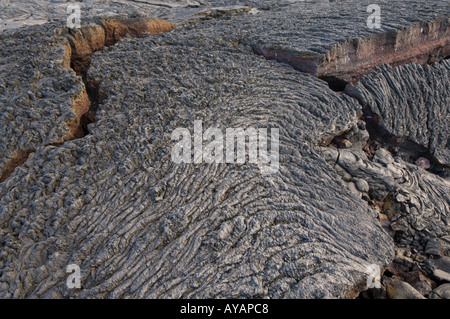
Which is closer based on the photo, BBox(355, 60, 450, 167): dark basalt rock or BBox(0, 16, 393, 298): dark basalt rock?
BBox(0, 16, 393, 298): dark basalt rock

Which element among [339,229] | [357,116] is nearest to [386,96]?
[357,116]

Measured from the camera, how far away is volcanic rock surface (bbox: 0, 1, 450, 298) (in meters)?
2.38

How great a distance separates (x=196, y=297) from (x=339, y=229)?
1258mm

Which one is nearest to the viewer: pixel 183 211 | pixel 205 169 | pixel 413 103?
pixel 183 211

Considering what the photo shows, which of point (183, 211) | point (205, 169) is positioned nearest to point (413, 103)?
point (205, 169)

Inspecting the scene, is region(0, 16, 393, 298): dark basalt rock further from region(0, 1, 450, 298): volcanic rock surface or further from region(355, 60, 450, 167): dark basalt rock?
region(355, 60, 450, 167): dark basalt rock

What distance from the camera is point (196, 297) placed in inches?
87.2

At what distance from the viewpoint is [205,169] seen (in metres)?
2.97

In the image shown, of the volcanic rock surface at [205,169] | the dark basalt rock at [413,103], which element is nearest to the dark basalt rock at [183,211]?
the volcanic rock surface at [205,169]

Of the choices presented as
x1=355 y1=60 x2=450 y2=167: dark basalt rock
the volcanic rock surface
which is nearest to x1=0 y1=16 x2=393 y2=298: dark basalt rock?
the volcanic rock surface

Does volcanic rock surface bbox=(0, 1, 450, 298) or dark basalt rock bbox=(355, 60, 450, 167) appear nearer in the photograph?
volcanic rock surface bbox=(0, 1, 450, 298)

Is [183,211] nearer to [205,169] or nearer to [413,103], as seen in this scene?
[205,169]

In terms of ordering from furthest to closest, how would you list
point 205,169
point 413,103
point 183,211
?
point 413,103 → point 205,169 → point 183,211

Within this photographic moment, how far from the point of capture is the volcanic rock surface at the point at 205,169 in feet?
7.79
